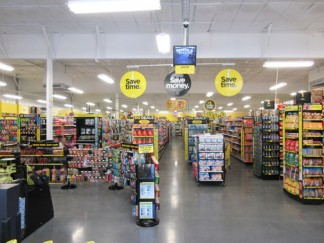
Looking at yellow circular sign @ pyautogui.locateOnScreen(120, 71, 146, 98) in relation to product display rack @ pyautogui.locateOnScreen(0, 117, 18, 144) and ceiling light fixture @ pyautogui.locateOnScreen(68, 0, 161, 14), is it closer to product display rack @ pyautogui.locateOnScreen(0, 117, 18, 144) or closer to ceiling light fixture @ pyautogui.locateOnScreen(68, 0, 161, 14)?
ceiling light fixture @ pyautogui.locateOnScreen(68, 0, 161, 14)

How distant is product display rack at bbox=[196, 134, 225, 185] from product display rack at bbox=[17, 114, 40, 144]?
7017 mm

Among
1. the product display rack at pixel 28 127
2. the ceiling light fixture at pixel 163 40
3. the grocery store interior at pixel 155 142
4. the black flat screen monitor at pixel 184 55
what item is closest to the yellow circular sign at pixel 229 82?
the grocery store interior at pixel 155 142

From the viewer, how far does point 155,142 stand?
1141 cm

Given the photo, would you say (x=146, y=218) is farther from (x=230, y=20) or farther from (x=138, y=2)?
(x=230, y=20)

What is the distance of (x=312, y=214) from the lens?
5.77m

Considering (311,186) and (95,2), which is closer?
(95,2)

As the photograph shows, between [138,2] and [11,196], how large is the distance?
4296mm

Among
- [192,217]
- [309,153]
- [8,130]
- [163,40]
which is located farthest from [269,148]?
[8,130]

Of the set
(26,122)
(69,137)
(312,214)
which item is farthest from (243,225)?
(26,122)

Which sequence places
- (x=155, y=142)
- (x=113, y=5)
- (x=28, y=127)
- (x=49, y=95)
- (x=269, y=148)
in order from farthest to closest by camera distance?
(x=155, y=142), (x=28, y=127), (x=269, y=148), (x=49, y=95), (x=113, y=5)

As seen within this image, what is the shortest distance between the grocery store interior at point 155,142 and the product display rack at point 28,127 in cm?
4

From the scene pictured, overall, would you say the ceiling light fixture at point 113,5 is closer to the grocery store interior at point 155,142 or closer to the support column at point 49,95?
the grocery store interior at point 155,142

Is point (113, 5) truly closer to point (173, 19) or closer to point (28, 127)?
point (173, 19)

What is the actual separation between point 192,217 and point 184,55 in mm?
4332
